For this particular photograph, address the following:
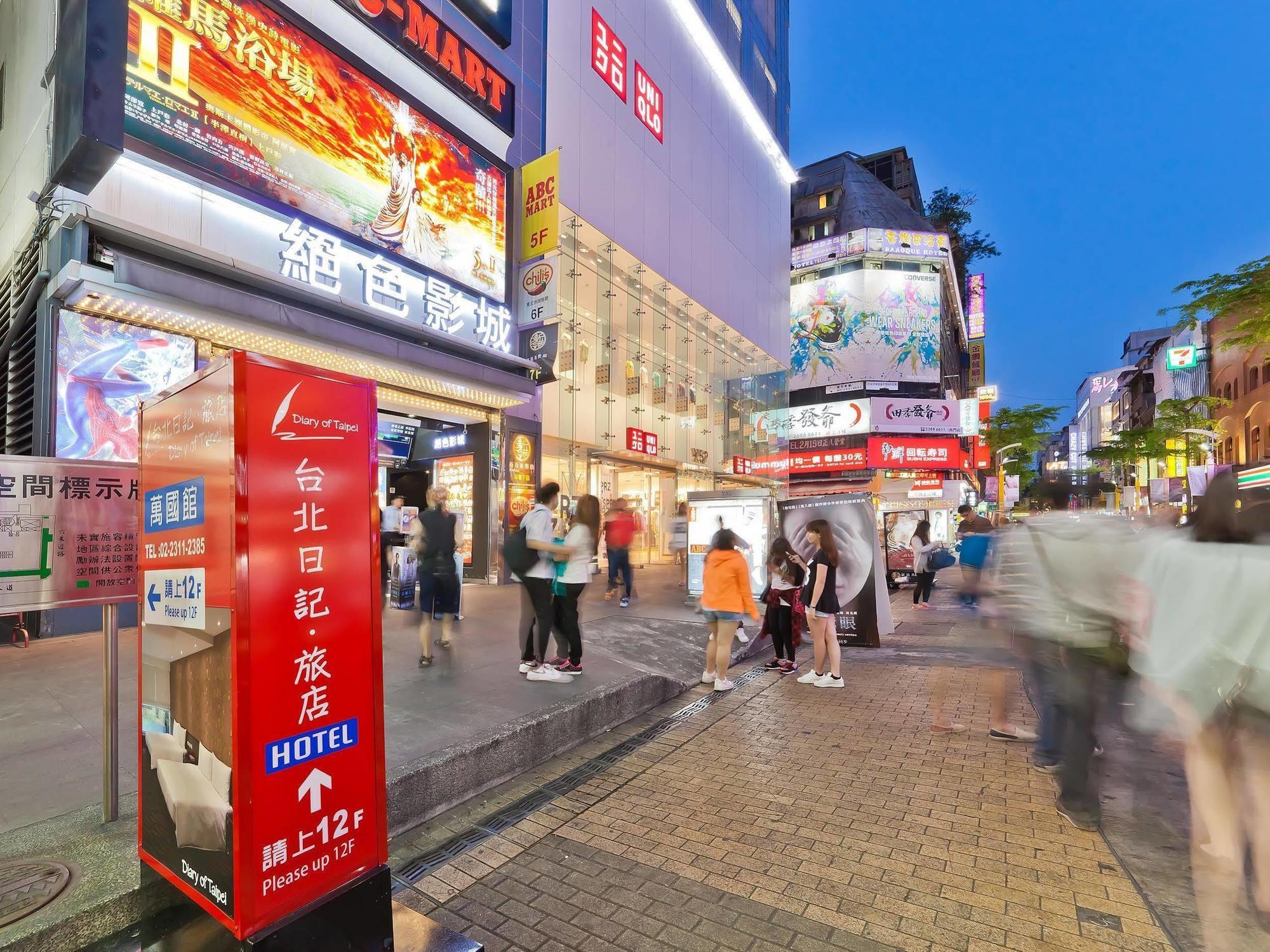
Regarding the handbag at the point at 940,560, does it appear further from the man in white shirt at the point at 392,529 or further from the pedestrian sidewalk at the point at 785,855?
the man in white shirt at the point at 392,529

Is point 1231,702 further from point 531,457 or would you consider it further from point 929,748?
point 531,457

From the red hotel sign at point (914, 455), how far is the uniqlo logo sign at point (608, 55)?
24.8 metres

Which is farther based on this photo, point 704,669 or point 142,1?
point 142,1

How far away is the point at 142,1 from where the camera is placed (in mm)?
7473

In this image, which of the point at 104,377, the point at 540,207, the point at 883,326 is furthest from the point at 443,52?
the point at 883,326

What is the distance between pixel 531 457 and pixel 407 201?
17.9ft

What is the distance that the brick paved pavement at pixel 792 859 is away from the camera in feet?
8.63

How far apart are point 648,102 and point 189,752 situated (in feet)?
63.6

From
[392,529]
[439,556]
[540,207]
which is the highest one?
[540,207]

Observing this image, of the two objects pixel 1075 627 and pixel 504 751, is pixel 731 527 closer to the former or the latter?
pixel 504 751

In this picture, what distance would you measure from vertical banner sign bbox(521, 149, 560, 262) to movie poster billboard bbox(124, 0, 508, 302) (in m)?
0.70

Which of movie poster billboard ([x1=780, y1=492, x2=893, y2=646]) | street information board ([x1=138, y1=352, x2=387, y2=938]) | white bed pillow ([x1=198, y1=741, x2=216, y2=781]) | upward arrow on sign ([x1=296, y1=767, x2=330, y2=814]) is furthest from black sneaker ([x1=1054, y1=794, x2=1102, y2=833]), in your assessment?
movie poster billboard ([x1=780, y1=492, x2=893, y2=646])

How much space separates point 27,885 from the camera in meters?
2.50

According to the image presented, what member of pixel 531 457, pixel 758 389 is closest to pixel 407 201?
pixel 531 457
